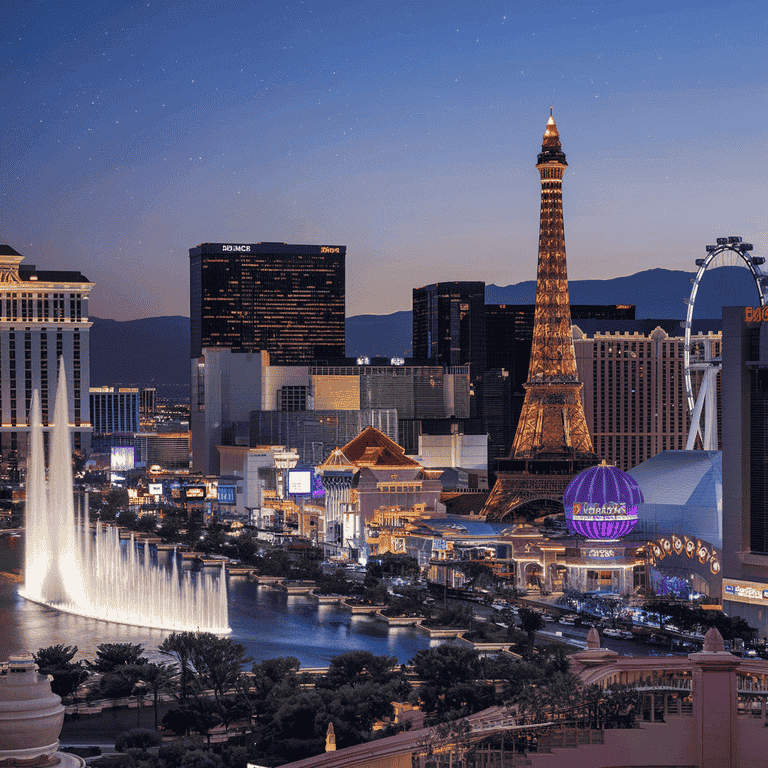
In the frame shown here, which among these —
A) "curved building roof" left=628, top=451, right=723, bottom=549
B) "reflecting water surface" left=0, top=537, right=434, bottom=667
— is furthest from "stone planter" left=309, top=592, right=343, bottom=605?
"curved building roof" left=628, top=451, right=723, bottom=549

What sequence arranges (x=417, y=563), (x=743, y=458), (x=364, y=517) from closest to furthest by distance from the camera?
(x=743, y=458) < (x=417, y=563) < (x=364, y=517)

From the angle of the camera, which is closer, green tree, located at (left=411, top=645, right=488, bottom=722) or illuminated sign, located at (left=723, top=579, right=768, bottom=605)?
green tree, located at (left=411, top=645, right=488, bottom=722)

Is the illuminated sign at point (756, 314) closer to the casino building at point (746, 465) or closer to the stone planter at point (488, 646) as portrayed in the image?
the casino building at point (746, 465)

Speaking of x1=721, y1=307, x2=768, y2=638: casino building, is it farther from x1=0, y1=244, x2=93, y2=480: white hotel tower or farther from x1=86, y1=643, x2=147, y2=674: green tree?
x1=0, y1=244, x2=93, y2=480: white hotel tower

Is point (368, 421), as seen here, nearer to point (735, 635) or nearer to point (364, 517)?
point (364, 517)

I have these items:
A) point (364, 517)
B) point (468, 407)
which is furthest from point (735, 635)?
point (468, 407)

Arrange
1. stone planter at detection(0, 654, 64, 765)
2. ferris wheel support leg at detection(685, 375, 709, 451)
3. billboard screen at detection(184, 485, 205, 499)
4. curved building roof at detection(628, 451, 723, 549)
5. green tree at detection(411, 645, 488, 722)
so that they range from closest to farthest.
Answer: stone planter at detection(0, 654, 64, 765) < green tree at detection(411, 645, 488, 722) < curved building roof at detection(628, 451, 723, 549) < ferris wheel support leg at detection(685, 375, 709, 451) < billboard screen at detection(184, 485, 205, 499)

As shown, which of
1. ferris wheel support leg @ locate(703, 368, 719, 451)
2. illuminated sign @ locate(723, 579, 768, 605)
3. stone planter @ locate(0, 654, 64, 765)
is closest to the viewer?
stone planter @ locate(0, 654, 64, 765)
